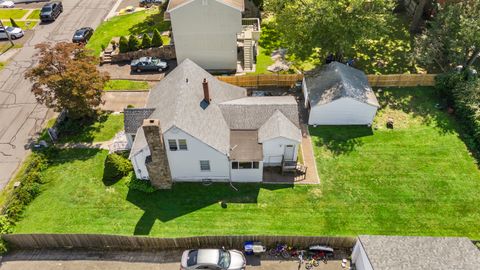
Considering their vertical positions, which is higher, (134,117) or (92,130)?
(134,117)

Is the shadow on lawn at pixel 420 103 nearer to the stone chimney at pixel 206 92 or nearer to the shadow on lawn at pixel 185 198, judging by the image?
the shadow on lawn at pixel 185 198

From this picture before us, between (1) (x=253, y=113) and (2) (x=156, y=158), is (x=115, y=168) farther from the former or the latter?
(1) (x=253, y=113)

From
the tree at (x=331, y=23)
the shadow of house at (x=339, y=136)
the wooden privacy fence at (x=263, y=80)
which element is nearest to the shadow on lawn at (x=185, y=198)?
the shadow of house at (x=339, y=136)

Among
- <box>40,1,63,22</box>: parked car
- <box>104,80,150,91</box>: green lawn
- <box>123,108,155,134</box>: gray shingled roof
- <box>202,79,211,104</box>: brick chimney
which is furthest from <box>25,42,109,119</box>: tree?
<box>40,1,63,22</box>: parked car

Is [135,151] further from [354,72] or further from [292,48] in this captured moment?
[354,72]

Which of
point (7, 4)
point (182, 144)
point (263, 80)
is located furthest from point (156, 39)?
point (7, 4)

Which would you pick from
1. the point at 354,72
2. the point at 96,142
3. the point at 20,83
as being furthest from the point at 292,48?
the point at 20,83
